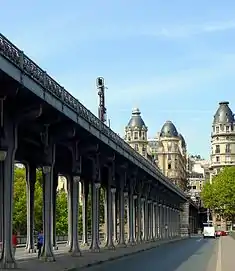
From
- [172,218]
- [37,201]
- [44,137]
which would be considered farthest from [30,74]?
[172,218]

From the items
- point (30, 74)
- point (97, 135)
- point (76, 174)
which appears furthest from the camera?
point (97, 135)

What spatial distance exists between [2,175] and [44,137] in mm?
5790

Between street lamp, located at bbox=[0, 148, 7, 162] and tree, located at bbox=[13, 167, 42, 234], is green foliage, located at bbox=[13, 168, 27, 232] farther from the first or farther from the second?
street lamp, located at bbox=[0, 148, 7, 162]

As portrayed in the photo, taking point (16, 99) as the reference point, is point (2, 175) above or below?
below

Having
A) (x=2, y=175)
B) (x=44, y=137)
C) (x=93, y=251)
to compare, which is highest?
(x=44, y=137)

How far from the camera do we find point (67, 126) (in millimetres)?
44844

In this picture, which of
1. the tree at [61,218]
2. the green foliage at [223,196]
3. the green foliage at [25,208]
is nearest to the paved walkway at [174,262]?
the green foliage at [25,208]

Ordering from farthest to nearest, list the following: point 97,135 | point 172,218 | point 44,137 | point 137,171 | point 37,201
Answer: point 172,218 < point 37,201 < point 137,171 < point 97,135 < point 44,137

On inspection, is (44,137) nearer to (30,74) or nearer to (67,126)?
(67,126)

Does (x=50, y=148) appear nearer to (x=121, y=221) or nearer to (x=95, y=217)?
(x=95, y=217)

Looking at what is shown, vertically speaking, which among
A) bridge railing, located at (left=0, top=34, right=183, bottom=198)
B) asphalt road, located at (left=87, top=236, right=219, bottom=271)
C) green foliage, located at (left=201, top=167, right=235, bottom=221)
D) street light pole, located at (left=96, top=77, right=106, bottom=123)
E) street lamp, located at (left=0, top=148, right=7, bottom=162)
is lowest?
asphalt road, located at (left=87, top=236, right=219, bottom=271)

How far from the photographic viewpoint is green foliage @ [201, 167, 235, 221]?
190 meters

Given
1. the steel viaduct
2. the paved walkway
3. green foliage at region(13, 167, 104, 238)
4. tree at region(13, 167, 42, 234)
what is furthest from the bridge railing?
green foliage at region(13, 167, 104, 238)

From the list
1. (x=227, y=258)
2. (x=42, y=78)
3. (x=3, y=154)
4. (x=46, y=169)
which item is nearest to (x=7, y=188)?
(x=3, y=154)
